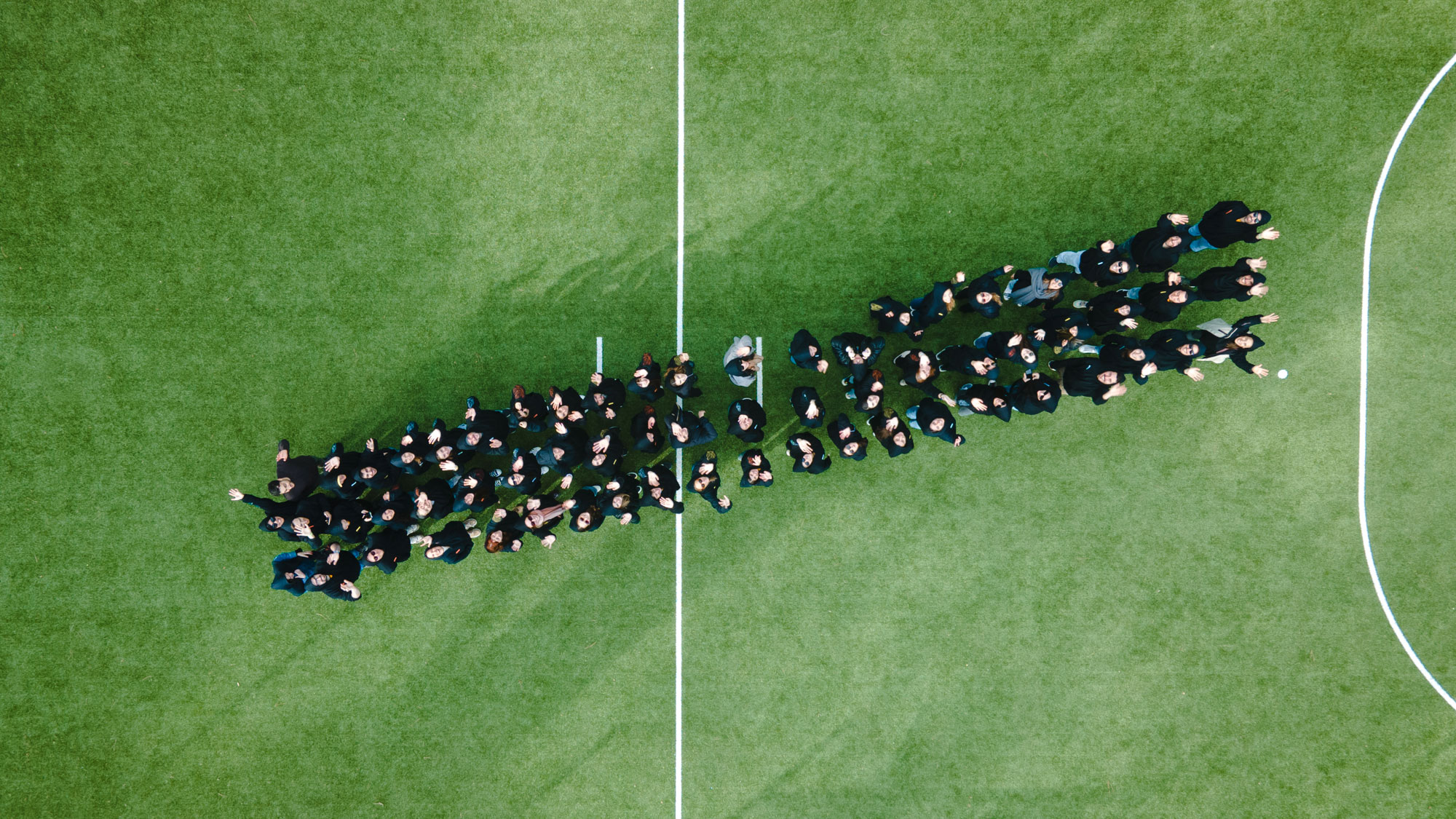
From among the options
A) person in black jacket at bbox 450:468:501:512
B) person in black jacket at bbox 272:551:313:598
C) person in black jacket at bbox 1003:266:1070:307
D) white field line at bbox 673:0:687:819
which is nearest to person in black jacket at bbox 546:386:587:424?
person in black jacket at bbox 450:468:501:512

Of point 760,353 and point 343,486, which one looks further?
point 760,353

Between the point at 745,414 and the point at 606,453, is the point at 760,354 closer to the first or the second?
the point at 745,414

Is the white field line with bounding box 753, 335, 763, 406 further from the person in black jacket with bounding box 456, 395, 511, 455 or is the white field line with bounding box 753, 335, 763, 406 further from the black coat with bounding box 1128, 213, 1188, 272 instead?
the black coat with bounding box 1128, 213, 1188, 272

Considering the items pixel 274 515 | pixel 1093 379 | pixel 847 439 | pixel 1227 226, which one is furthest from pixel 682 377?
pixel 1227 226

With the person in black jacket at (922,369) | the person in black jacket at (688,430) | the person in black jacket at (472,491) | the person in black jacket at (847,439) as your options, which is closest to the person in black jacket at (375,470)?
the person in black jacket at (472,491)

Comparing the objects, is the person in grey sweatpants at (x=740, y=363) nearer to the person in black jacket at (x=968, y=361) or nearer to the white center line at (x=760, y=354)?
the white center line at (x=760, y=354)

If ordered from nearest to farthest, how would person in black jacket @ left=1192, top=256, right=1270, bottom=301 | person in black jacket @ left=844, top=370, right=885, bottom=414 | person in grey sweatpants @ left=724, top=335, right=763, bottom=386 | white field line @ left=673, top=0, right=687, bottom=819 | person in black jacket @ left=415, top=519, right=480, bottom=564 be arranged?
person in black jacket @ left=1192, top=256, right=1270, bottom=301, person in black jacket @ left=844, top=370, right=885, bottom=414, person in black jacket @ left=415, top=519, right=480, bottom=564, person in grey sweatpants @ left=724, top=335, right=763, bottom=386, white field line @ left=673, top=0, right=687, bottom=819
